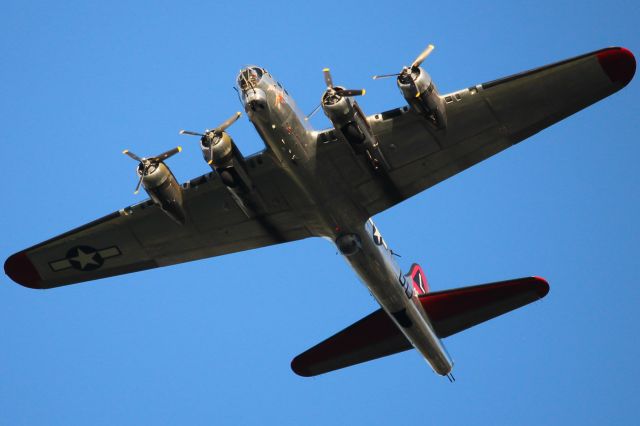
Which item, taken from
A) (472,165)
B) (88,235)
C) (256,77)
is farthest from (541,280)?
(88,235)

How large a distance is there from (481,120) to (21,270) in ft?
55.6

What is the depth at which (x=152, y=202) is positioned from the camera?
99.2 ft

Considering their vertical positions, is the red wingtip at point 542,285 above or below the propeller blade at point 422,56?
below

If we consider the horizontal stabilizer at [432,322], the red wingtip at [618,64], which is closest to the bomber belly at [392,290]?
the horizontal stabilizer at [432,322]

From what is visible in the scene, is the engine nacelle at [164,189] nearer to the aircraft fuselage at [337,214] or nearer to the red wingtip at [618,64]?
the aircraft fuselage at [337,214]

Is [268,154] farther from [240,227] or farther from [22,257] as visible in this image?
[22,257]

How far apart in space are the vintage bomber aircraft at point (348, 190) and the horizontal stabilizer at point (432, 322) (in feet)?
0.12

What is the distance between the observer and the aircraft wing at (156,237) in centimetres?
3005

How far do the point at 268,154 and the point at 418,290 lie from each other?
357 inches

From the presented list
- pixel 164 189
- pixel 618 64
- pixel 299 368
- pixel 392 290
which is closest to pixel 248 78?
pixel 164 189

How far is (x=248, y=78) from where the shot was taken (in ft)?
87.1

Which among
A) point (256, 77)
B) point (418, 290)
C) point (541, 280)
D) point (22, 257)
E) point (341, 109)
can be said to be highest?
point (22, 257)

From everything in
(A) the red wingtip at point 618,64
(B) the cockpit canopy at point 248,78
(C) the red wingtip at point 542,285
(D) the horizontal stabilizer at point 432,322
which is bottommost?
(C) the red wingtip at point 542,285

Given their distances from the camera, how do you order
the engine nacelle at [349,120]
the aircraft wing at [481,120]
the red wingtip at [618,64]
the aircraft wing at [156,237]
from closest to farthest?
the red wingtip at [618,64]
the aircraft wing at [481,120]
the engine nacelle at [349,120]
the aircraft wing at [156,237]
